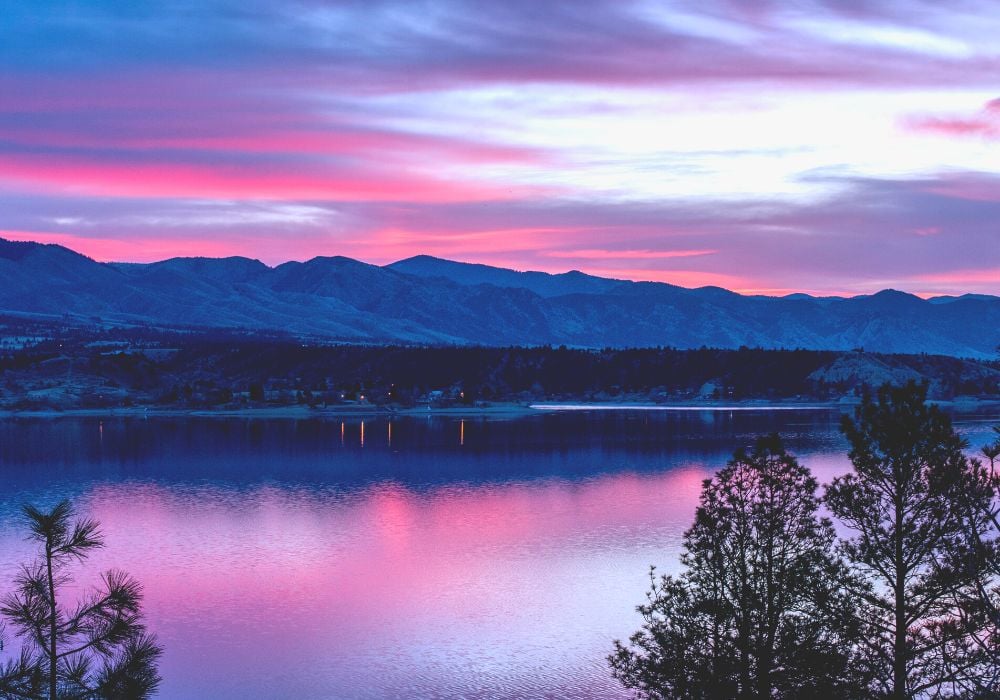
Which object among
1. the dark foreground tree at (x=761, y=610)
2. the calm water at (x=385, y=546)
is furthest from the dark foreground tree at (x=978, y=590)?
the calm water at (x=385, y=546)

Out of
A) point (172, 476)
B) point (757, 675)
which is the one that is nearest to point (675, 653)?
point (757, 675)

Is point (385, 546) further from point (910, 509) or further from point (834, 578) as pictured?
point (910, 509)

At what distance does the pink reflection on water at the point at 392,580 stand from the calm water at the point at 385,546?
14 cm

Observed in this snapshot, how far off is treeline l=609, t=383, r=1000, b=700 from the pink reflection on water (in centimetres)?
914

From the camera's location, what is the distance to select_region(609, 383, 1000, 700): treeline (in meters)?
23.4

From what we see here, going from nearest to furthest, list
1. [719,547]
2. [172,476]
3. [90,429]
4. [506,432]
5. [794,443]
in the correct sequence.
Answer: [719,547] < [172,476] < [794,443] < [506,432] < [90,429]

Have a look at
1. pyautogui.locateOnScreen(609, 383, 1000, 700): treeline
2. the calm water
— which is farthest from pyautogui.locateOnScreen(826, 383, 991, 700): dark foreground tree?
the calm water

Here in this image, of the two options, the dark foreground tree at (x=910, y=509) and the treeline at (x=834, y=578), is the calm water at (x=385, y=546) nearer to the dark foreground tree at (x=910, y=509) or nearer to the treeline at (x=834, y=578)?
the treeline at (x=834, y=578)

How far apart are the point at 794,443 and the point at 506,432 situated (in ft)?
139

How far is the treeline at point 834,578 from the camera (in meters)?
23.4

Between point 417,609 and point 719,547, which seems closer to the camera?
point 719,547

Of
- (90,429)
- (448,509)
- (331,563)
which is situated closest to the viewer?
(331,563)

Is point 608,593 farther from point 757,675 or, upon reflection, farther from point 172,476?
point 172,476

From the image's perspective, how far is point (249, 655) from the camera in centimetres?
3769
